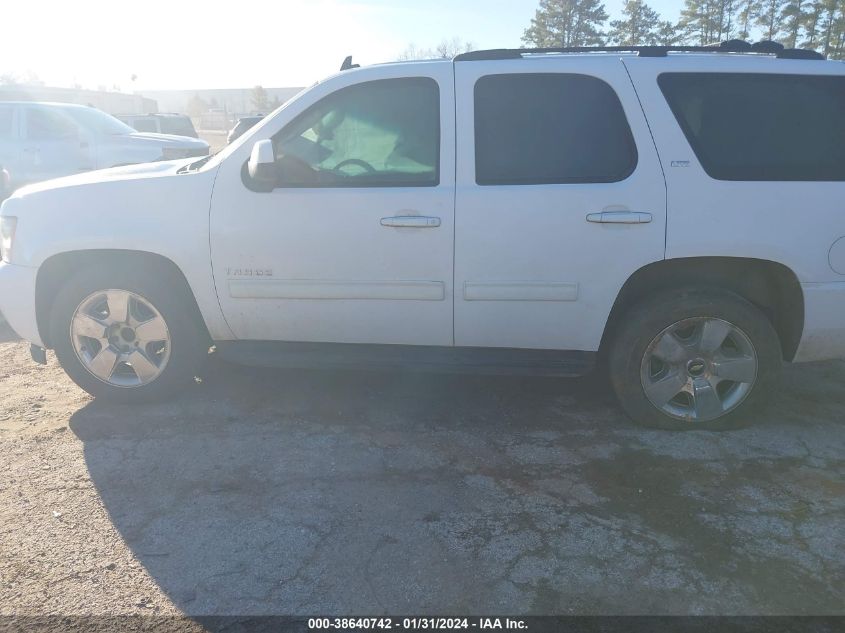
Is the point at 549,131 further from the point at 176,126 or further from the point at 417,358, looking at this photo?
the point at 176,126

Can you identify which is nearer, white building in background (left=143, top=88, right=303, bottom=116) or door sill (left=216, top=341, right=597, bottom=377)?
door sill (left=216, top=341, right=597, bottom=377)

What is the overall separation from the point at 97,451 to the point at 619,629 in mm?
2797

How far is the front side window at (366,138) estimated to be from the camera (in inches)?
148

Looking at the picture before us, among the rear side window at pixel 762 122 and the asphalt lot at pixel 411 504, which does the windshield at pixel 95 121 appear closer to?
the asphalt lot at pixel 411 504

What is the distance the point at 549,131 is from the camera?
3697 millimetres

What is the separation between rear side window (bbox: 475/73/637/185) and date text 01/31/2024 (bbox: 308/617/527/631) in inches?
86.7

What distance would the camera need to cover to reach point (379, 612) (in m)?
2.45

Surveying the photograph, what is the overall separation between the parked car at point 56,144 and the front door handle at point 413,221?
29.7ft

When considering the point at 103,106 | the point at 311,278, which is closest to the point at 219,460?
the point at 311,278

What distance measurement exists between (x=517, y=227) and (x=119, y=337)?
2.48 meters

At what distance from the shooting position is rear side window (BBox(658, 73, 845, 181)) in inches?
141

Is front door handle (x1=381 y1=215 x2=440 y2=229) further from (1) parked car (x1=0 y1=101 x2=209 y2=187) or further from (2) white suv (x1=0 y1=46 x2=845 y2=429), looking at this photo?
(1) parked car (x1=0 y1=101 x2=209 y2=187)

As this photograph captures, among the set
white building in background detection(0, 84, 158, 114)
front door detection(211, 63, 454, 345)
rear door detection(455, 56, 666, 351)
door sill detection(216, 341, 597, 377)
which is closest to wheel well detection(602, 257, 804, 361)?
rear door detection(455, 56, 666, 351)

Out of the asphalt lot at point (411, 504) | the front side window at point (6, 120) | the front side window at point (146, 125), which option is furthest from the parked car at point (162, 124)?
the asphalt lot at point (411, 504)
